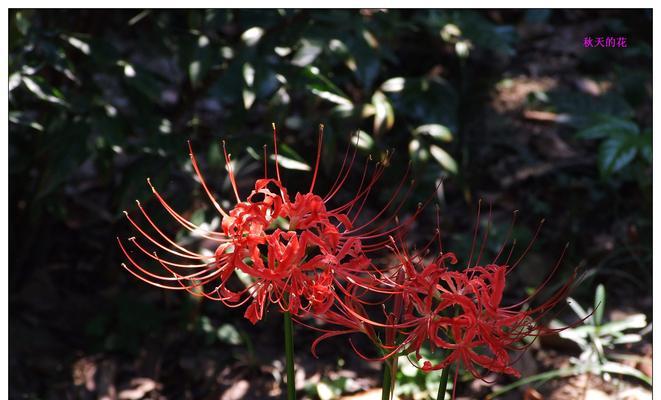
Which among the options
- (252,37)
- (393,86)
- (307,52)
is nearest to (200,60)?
(252,37)

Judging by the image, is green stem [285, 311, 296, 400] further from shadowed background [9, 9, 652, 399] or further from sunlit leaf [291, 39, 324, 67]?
sunlit leaf [291, 39, 324, 67]

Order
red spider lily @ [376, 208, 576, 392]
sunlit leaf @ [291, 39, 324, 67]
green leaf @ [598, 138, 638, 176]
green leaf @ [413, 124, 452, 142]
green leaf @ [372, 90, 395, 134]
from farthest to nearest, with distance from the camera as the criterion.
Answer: green leaf @ [598, 138, 638, 176] < green leaf @ [413, 124, 452, 142] < green leaf @ [372, 90, 395, 134] < sunlit leaf @ [291, 39, 324, 67] < red spider lily @ [376, 208, 576, 392]

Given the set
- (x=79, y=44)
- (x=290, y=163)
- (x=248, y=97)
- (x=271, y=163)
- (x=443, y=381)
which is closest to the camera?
(x=443, y=381)

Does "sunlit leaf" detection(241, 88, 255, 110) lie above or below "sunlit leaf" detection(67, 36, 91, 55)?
below

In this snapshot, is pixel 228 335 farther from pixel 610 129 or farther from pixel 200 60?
pixel 610 129

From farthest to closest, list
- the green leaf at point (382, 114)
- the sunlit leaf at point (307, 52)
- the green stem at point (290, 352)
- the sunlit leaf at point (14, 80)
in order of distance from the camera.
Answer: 1. the green leaf at point (382, 114)
2. the sunlit leaf at point (307, 52)
3. the sunlit leaf at point (14, 80)
4. the green stem at point (290, 352)

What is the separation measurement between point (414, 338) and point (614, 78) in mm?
2593

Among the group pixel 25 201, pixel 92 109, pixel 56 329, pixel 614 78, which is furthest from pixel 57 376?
pixel 614 78

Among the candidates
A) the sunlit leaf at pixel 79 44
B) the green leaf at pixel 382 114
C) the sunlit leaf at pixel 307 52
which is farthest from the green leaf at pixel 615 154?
the sunlit leaf at pixel 79 44

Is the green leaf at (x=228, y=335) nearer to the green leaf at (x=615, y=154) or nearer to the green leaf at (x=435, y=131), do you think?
the green leaf at (x=435, y=131)

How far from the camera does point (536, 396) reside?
83.0 inches

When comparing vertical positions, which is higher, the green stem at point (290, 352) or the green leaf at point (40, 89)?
the green leaf at point (40, 89)

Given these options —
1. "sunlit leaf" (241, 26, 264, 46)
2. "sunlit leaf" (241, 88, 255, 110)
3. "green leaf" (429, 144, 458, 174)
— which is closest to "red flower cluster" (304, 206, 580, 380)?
"sunlit leaf" (241, 88, 255, 110)
